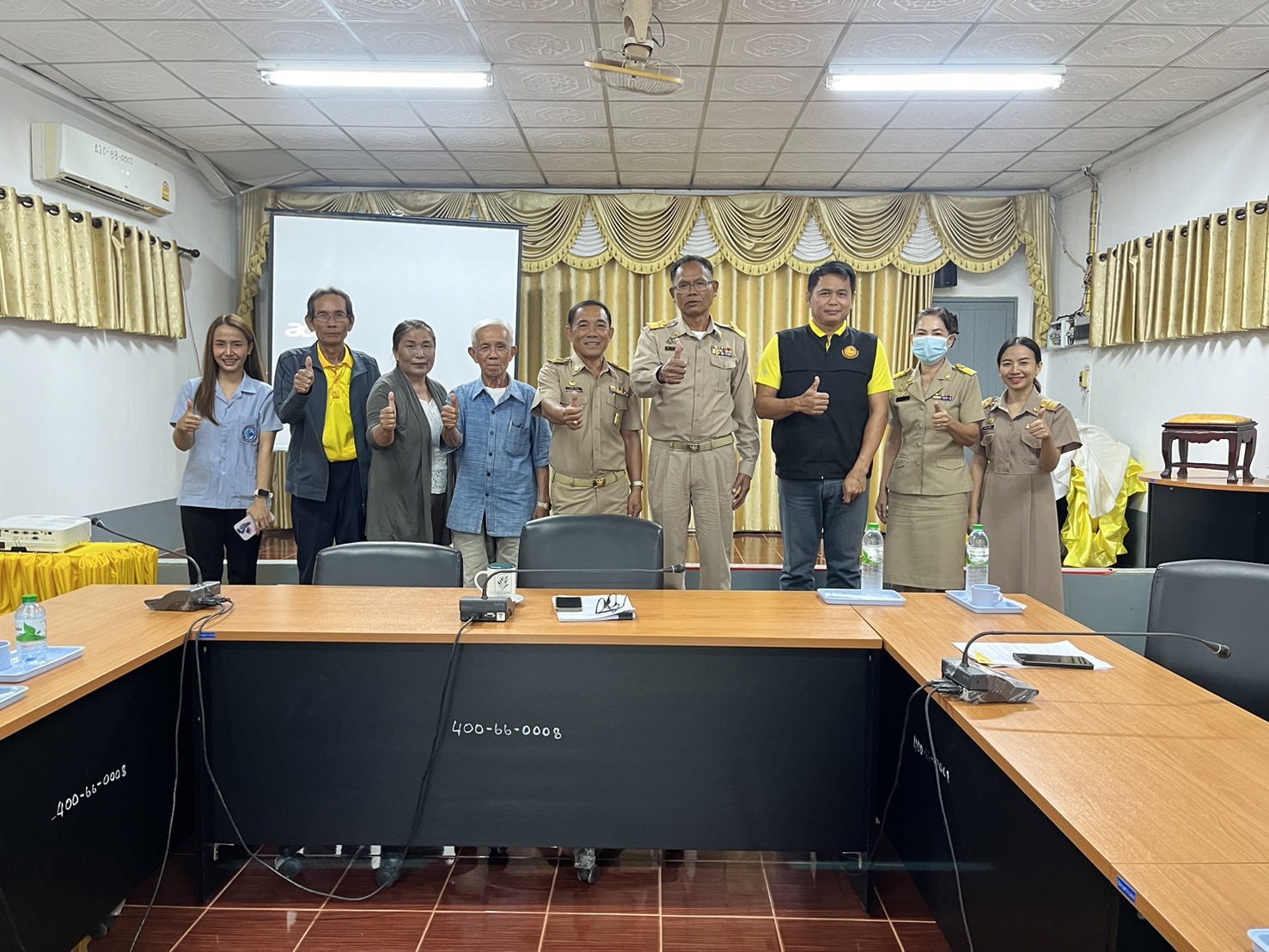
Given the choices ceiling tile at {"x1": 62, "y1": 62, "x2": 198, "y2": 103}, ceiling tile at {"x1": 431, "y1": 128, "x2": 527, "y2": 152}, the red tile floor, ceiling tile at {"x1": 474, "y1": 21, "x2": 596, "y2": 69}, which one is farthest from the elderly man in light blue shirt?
ceiling tile at {"x1": 62, "y1": 62, "x2": 198, "y2": 103}

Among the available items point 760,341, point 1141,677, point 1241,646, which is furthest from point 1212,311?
point 1141,677

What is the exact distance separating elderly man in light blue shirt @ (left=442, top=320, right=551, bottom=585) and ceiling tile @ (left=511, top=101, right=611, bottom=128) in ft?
6.76

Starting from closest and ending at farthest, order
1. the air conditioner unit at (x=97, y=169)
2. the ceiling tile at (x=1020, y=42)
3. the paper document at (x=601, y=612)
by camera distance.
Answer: the paper document at (x=601, y=612) → the ceiling tile at (x=1020, y=42) → the air conditioner unit at (x=97, y=169)

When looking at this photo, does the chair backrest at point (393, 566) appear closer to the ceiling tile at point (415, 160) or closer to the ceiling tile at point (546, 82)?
the ceiling tile at point (546, 82)

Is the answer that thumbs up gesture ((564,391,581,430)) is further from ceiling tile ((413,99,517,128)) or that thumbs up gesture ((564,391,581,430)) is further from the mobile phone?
ceiling tile ((413,99,517,128))

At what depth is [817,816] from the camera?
2105mm

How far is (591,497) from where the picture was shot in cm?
356

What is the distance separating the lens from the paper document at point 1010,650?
184cm

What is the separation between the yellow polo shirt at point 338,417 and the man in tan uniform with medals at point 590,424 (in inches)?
31.0

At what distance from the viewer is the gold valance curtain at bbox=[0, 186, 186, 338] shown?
4234mm

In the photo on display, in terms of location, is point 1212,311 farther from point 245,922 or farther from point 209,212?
point 209,212

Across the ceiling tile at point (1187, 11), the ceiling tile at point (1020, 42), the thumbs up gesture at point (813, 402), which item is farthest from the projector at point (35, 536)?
the ceiling tile at point (1187, 11)

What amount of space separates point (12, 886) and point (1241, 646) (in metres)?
2.58

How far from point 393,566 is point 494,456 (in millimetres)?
854
